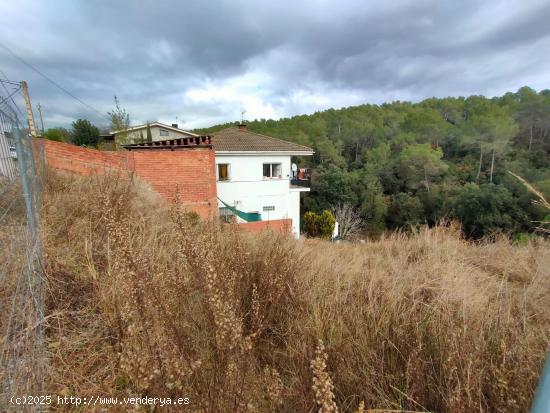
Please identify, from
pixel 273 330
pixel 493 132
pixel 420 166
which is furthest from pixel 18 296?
pixel 493 132

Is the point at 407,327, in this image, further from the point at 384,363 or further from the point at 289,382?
the point at 289,382

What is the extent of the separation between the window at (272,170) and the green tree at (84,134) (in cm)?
1575

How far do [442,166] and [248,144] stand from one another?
92.7 feet

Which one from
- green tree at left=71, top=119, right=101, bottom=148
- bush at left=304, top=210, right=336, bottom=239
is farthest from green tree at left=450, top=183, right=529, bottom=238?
green tree at left=71, top=119, right=101, bottom=148

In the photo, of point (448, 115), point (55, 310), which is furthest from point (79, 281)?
point (448, 115)

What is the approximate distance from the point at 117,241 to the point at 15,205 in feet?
7.23

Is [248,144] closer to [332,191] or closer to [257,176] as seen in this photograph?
[257,176]

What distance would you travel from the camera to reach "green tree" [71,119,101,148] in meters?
22.5

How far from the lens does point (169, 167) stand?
9.21 meters

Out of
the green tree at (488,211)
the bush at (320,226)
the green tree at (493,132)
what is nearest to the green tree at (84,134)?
the bush at (320,226)

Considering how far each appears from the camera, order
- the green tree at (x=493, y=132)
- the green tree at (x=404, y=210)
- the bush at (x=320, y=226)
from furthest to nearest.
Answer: the green tree at (x=493, y=132) → the green tree at (x=404, y=210) → the bush at (x=320, y=226)

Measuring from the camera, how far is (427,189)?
32.5 m

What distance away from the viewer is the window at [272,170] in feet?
58.7

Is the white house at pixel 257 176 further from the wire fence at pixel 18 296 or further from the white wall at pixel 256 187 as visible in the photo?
the wire fence at pixel 18 296
